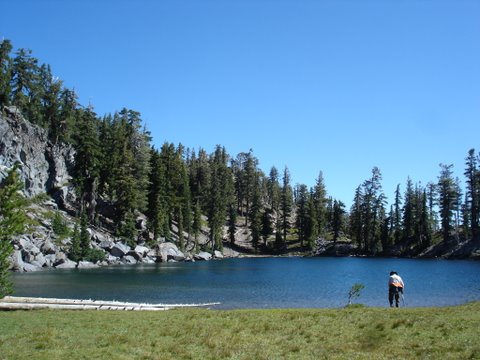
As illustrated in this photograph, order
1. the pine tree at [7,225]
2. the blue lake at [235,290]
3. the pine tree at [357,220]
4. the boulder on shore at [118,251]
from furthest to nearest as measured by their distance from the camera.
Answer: the pine tree at [357,220]
the boulder on shore at [118,251]
the blue lake at [235,290]
the pine tree at [7,225]

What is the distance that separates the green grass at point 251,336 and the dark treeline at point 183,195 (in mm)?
73479

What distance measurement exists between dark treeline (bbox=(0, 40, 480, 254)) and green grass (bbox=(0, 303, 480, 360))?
73.5m

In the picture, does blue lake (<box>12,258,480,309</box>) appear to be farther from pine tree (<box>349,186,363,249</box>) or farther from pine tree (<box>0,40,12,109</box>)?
pine tree (<box>349,186,363,249</box>)

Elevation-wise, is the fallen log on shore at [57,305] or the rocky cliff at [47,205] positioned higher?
the rocky cliff at [47,205]

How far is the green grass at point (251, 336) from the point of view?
13.1 metres

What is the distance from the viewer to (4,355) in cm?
1292

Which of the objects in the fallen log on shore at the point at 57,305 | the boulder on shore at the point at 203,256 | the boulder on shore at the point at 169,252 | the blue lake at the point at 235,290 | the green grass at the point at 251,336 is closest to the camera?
the green grass at the point at 251,336

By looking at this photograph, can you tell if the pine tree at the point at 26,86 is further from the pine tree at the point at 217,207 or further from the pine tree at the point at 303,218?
the pine tree at the point at 303,218

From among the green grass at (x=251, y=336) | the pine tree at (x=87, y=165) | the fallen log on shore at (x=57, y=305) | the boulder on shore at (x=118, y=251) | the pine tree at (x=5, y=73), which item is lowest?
the fallen log on shore at (x=57, y=305)

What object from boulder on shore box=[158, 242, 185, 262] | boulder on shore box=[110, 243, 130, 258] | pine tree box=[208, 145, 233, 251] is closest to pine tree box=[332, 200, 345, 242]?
pine tree box=[208, 145, 233, 251]

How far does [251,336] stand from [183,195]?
102 metres

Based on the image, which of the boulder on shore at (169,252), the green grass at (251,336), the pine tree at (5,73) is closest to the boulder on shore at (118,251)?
the boulder on shore at (169,252)

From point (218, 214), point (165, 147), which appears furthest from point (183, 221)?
point (165, 147)

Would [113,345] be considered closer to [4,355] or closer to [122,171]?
[4,355]
